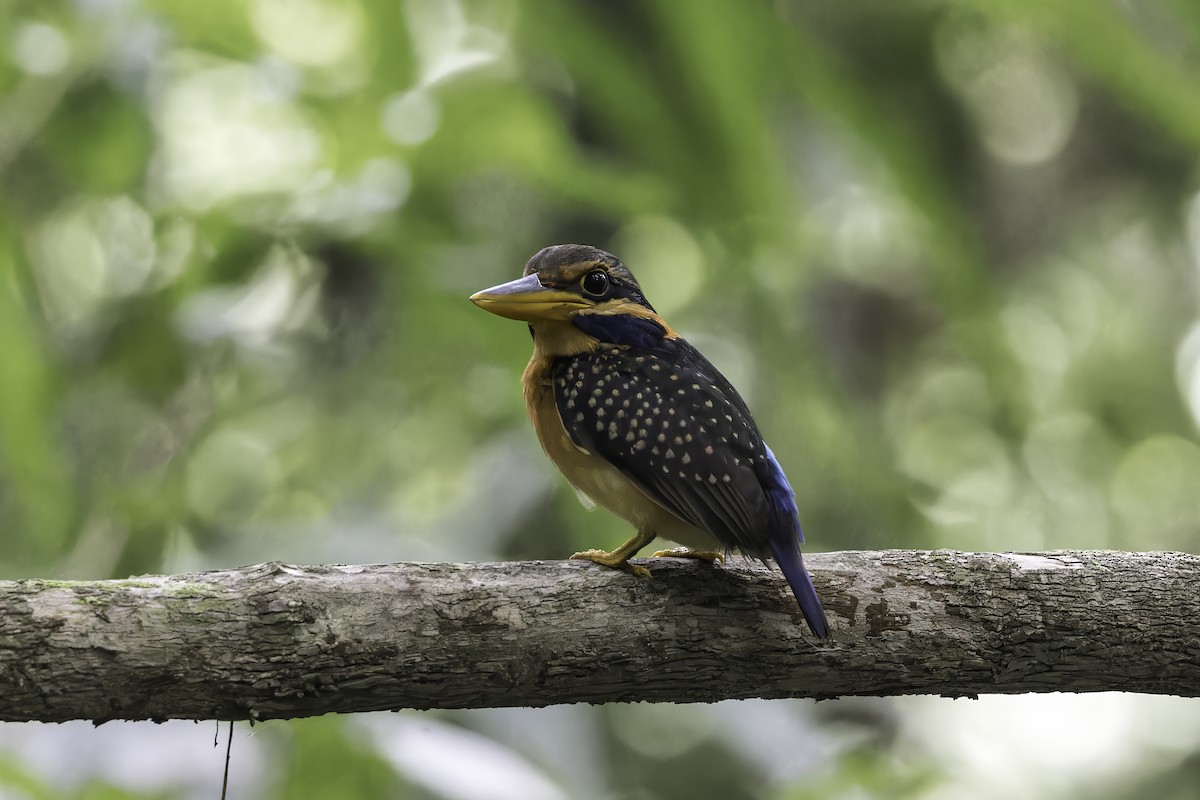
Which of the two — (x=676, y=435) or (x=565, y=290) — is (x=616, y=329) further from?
(x=676, y=435)

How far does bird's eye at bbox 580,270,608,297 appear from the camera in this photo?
2.84 metres

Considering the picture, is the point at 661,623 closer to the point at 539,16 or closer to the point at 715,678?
the point at 715,678

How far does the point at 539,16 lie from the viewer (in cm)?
364

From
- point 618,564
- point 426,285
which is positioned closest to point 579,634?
point 618,564

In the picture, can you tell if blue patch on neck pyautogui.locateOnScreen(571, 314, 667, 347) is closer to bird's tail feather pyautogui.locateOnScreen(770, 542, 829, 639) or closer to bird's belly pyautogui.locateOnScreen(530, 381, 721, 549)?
bird's belly pyautogui.locateOnScreen(530, 381, 721, 549)

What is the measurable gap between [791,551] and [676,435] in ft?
1.16

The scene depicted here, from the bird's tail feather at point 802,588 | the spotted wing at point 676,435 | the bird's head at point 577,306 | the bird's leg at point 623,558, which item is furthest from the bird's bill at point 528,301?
the bird's tail feather at point 802,588

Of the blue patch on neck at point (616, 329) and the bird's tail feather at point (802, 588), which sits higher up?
the blue patch on neck at point (616, 329)

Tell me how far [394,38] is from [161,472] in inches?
57.0

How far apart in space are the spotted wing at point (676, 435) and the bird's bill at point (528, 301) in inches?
5.0

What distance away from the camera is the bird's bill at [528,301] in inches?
106

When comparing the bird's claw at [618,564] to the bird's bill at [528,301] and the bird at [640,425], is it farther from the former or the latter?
the bird's bill at [528,301]

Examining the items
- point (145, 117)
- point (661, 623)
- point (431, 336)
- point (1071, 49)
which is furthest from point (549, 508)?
point (1071, 49)

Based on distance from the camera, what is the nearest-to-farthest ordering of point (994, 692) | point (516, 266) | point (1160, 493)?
point (994, 692)
point (516, 266)
point (1160, 493)
